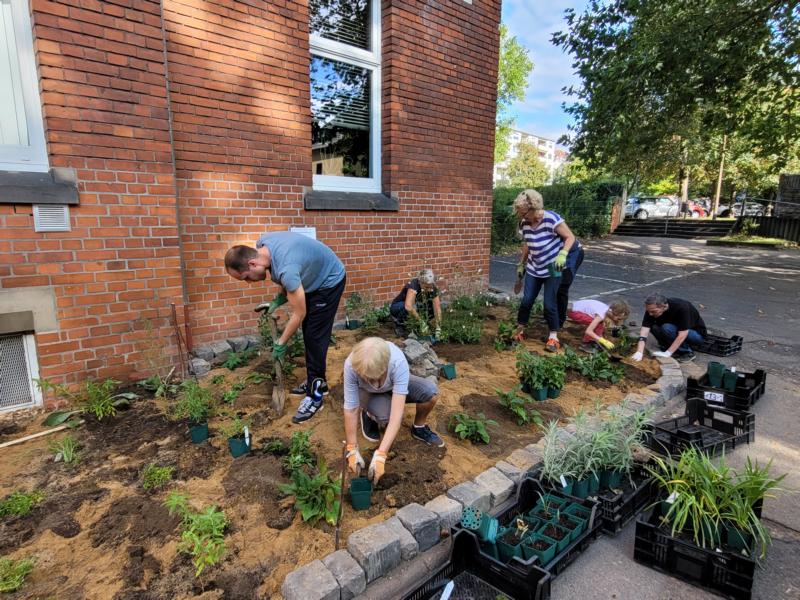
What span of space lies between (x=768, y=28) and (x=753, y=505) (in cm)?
1085

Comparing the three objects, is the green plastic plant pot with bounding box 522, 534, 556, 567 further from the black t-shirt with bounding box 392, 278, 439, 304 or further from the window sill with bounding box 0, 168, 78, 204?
the window sill with bounding box 0, 168, 78, 204

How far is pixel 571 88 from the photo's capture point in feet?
37.0

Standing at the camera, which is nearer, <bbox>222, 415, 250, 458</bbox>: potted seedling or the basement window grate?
<bbox>222, 415, 250, 458</bbox>: potted seedling

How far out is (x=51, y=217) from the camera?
3383 mm

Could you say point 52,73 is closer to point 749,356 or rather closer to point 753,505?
point 753,505

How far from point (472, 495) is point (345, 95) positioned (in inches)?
201

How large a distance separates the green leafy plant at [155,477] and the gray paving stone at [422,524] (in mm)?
1423

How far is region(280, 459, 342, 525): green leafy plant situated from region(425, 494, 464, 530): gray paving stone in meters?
0.50

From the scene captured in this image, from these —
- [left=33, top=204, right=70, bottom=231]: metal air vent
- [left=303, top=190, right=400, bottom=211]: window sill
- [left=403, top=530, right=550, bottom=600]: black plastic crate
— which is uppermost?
[left=303, top=190, right=400, bottom=211]: window sill

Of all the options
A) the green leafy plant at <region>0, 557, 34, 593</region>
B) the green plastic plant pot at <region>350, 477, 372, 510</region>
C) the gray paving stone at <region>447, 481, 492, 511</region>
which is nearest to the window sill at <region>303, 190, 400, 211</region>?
the green plastic plant pot at <region>350, 477, 372, 510</region>

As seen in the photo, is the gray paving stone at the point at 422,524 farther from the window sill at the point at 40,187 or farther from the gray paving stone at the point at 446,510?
the window sill at the point at 40,187

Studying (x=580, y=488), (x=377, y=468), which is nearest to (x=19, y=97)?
(x=377, y=468)

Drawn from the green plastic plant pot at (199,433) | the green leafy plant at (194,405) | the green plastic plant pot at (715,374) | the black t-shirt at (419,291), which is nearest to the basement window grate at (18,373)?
the green leafy plant at (194,405)

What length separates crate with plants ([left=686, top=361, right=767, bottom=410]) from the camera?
3637 mm
